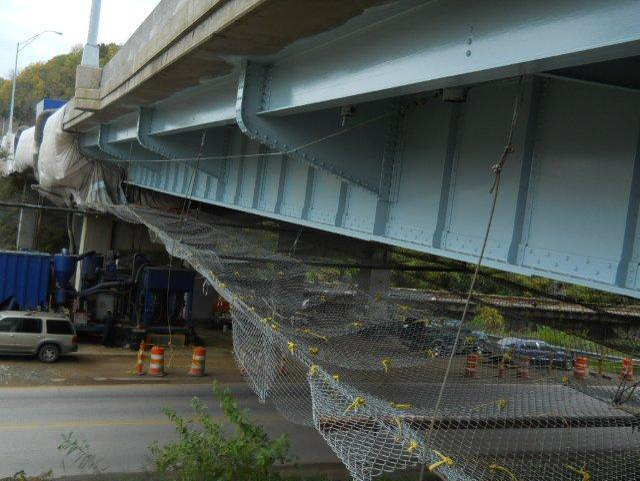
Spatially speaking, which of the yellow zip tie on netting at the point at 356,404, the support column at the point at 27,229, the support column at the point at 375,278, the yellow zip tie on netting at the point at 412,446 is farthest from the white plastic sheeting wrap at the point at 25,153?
the yellow zip tie on netting at the point at 412,446

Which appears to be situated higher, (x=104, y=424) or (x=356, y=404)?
(x=356, y=404)

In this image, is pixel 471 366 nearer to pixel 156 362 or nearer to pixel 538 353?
pixel 538 353

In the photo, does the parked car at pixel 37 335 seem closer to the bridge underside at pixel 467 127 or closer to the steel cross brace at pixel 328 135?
the bridge underside at pixel 467 127

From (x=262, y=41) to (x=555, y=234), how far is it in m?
3.78

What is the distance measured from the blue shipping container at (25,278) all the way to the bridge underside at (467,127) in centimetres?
1323

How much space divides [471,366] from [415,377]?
103 cm

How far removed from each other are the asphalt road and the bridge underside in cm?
472

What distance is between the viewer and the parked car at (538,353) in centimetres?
965

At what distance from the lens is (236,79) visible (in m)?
10.4

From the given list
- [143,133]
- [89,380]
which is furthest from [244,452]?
[89,380]

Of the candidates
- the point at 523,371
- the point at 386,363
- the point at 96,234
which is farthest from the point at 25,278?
the point at 523,371

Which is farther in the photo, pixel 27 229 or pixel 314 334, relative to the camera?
pixel 27 229

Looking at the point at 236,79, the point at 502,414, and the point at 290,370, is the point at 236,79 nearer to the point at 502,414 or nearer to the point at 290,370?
the point at 290,370

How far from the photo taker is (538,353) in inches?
406
